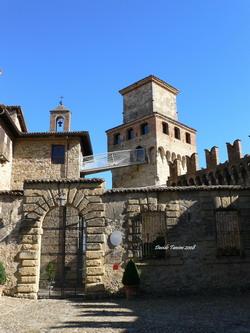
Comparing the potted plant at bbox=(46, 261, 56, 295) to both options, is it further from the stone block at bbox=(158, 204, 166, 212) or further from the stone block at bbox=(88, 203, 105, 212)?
the stone block at bbox=(158, 204, 166, 212)

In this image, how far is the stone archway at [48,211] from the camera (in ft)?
35.7

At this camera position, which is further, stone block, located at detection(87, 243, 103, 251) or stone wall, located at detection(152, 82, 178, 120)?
stone wall, located at detection(152, 82, 178, 120)

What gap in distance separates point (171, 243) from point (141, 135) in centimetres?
2468

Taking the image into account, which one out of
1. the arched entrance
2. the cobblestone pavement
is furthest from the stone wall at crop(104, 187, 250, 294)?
the arched entrance

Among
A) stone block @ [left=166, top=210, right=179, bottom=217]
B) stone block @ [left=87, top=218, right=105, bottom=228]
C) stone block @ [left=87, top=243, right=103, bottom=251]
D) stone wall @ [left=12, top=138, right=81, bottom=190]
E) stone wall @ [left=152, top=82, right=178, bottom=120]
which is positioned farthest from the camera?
stone wall @ [left=152, top=82, right=178, bottom=120]

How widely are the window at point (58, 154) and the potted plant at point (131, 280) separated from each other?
11078 millimetres

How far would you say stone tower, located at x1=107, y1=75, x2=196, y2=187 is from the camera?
109 feet

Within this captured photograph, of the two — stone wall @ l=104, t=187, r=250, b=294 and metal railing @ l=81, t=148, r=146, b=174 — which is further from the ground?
metal railing @ l=81, t=148, r=146, b=174

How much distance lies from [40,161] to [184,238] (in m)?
11.5

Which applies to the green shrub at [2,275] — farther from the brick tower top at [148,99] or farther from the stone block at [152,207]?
the brick tower top at [148,99]

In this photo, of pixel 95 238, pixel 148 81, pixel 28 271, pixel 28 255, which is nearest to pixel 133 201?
pixel 95 238

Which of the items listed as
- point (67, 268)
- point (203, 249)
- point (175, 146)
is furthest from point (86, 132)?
point (175, 146)

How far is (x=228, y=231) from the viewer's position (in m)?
11.7

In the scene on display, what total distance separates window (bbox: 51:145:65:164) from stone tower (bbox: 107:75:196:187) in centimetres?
1302
